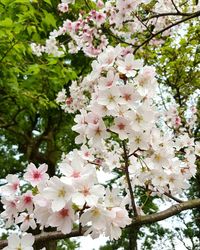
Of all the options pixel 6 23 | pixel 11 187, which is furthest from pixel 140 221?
pixel 6 23

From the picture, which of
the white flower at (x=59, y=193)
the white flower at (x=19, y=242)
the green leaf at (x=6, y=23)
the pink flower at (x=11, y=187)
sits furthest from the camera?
the green leaf at (x=6, y=23)

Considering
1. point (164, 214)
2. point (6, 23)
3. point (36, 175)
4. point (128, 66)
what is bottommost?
point (164, 214)

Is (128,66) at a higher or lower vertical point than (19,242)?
higher

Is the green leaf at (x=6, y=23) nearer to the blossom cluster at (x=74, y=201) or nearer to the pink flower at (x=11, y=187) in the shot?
the pink flower at (x=11, y=187)

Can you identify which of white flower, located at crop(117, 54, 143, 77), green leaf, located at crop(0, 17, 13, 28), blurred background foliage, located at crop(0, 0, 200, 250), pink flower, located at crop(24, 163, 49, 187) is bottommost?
pink flower, located at crop(24, 163, 49, 187)

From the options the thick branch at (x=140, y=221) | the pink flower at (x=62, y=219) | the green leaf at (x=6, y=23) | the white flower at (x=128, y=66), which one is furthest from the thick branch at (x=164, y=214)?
the green leaf at (x=6, y=23)

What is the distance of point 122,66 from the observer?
1976 mm

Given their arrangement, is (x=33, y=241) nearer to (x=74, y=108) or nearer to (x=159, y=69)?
(x=74, y=108)

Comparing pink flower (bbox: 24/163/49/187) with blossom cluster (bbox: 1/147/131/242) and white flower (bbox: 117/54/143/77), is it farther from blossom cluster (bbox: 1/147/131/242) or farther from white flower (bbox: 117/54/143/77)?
white flower (bbox: 117/54/143/77)

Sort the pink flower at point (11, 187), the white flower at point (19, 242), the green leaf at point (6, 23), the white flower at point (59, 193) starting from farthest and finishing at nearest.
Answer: the green leaf at point (6, 23) < the pink flower at point (11, 187) < the white flower at point (19, 242) < the white flower at point (59, 193)

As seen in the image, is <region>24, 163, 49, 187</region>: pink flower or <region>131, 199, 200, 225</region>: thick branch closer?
<region>24, 163, 49, 187</region>: pink flower

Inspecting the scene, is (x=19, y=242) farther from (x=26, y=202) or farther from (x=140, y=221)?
(x=140, y=221)

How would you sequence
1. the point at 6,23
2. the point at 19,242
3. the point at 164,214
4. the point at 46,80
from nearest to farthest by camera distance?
the point at 19,242 < the point at 164,214 < the point at 6,23 < the point at 46,80

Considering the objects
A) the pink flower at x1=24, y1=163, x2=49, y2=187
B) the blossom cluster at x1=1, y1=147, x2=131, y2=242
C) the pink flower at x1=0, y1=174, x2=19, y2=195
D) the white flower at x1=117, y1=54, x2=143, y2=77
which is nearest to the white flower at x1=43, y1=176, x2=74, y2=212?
the blossom cluster at x1=1, y1=147, x2=131, y2=242
